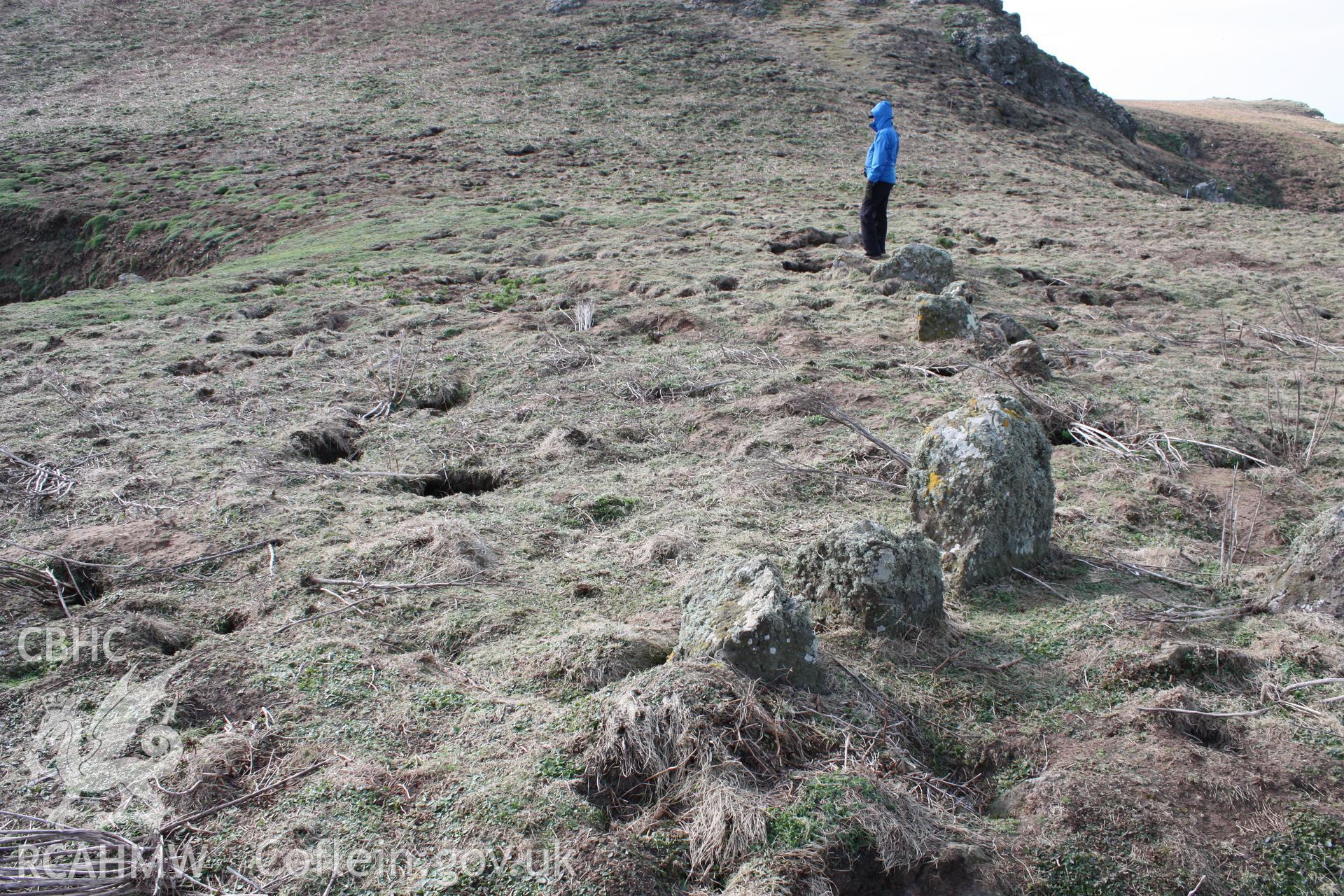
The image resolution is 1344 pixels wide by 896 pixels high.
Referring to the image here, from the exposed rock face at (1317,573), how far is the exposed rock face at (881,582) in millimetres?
1053

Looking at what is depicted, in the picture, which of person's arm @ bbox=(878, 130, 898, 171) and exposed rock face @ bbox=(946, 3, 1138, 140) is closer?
person's arm @ bbox=(878, 130, 898, 171)

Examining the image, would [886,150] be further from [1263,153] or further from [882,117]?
[1263,153]

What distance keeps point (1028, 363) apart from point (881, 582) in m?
2.88

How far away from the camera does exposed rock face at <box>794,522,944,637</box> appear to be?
263cm

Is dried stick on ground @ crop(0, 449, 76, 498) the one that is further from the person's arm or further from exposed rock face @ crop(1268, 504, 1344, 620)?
the person's arm

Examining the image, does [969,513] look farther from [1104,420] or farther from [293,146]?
[293,146]

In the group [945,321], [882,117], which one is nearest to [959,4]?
[882,117]

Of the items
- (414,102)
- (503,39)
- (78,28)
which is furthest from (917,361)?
(78,28)

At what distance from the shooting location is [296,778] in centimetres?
208

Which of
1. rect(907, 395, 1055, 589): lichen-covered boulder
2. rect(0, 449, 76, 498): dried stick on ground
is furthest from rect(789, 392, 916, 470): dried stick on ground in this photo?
rect(0, 449, 76, 498): dried stick on ground

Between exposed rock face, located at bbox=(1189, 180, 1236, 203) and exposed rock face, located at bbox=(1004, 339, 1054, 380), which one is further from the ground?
exposed rock face, located at bbox=(1189, 180, 1236, 203)

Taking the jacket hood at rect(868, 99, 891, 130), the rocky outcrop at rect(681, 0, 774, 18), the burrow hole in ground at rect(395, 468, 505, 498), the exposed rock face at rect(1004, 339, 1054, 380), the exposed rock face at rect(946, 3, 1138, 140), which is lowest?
the burrow hole in ground at rect(395, 468, 505, 498)

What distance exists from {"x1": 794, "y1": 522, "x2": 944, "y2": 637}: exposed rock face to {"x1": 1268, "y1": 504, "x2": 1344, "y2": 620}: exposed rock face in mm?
1053

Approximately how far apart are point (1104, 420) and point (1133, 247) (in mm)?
5330
